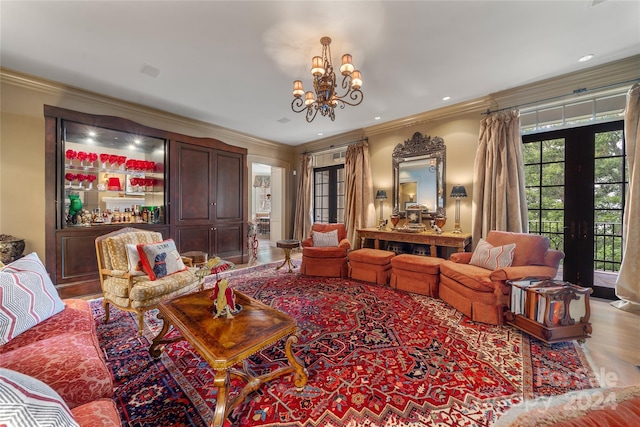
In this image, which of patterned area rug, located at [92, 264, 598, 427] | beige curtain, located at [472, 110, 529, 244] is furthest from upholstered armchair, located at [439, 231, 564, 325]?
beige curtain, located at [472, 110, 529, 244]

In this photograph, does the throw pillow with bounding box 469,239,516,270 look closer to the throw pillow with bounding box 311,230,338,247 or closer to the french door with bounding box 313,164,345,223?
the throw pillow with bounding box 311,230,338,247

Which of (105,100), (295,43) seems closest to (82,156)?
(105,100)

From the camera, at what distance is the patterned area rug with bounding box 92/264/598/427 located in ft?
4.53

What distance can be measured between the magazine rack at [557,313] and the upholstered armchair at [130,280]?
3.36 meters

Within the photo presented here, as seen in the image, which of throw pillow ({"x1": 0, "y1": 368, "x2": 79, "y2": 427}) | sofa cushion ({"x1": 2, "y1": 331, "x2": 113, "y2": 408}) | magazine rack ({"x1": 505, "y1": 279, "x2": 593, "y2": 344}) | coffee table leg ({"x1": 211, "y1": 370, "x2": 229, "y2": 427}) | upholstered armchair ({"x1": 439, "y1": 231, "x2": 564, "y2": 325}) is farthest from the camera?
upholstered armchair ({"x1": 439, "y1": 231, "x2": 564, "y2": 325})

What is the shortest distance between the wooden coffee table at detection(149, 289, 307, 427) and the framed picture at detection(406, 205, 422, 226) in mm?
3454

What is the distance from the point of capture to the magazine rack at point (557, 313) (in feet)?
6.71

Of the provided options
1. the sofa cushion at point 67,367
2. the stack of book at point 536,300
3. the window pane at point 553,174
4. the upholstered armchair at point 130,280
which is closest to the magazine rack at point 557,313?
the stack of book at point 536,300

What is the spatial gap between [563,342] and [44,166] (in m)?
6.13

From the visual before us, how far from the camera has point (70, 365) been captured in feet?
3.78

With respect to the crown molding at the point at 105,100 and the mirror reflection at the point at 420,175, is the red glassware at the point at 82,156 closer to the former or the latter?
the crown molding at the point at 105,100

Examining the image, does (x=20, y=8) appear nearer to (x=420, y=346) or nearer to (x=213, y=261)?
(x=213, y=261)

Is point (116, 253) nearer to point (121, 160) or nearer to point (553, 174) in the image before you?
point (121, 160)

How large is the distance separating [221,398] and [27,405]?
0.88 metres
